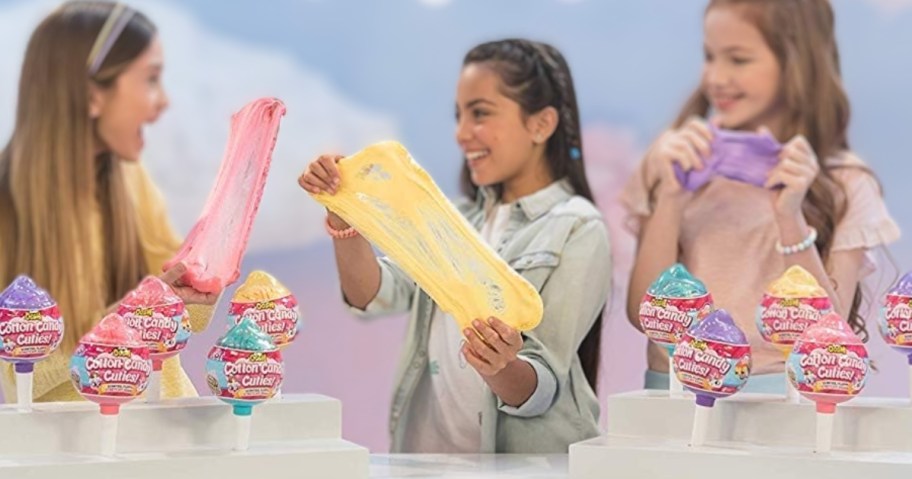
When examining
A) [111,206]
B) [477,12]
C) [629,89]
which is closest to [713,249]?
[629,89]

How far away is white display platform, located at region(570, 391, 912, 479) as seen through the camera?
1990mm

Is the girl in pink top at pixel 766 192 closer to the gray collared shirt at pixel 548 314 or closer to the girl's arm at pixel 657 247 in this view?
the girl's arm at pixel 657 247

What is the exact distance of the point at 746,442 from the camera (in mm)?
2160

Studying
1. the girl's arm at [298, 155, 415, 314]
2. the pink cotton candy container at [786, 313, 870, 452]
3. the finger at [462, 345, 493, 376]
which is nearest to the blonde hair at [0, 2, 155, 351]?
the girl's arm at [298, 155, 415, 314]

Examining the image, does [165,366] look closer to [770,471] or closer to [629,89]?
[770,471]

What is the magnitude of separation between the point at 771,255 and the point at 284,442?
150cm

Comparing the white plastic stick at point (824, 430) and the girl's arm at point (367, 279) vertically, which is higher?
the girl's arm at point (367, 279)

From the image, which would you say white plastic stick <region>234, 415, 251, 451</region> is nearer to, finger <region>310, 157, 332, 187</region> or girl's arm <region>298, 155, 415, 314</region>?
finger <region>310, 157, 332, 187</region>

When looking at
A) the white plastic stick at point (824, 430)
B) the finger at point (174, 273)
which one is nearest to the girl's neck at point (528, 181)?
the finger at point (174, 273)

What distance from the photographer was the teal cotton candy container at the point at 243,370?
207 cm

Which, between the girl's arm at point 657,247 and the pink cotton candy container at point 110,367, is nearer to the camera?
the pink cotton candy container at point 110,367

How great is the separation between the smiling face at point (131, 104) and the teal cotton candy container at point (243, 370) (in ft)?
6.72

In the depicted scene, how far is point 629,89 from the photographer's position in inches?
160

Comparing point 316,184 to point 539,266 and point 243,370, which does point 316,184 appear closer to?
point 243,370
